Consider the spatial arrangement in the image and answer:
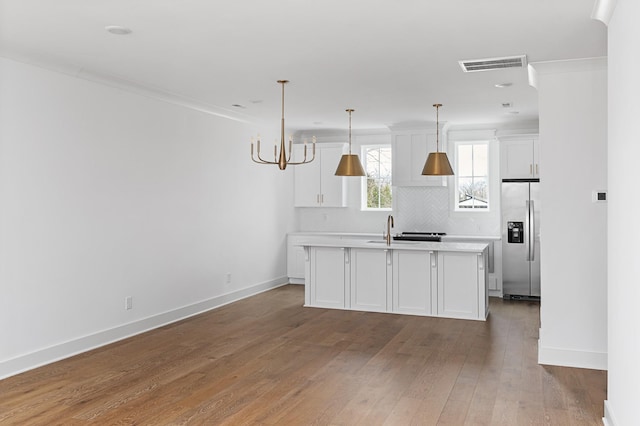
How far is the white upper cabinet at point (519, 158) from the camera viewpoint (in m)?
7.91

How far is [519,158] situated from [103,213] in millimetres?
5704

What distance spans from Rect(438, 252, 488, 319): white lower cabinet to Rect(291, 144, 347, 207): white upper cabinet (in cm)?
306

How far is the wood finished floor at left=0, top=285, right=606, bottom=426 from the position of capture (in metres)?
3.54

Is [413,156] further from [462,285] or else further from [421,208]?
[462,285]

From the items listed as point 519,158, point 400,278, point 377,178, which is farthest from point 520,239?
point 377,178

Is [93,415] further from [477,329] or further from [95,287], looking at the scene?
[477,329]

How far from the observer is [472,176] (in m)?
8.80

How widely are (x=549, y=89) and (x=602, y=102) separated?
422mm

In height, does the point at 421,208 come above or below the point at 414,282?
above

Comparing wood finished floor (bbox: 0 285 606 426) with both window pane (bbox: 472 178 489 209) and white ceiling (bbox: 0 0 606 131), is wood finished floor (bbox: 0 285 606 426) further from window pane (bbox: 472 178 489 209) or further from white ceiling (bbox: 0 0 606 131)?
window pane (bbox: 472 178 489 209)

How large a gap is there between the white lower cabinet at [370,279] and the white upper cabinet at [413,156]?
208 cm

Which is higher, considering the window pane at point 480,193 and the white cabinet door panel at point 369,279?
the window pane at point 480,193

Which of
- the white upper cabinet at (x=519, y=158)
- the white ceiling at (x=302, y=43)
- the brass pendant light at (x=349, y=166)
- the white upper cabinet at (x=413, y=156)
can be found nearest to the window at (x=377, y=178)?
the white upper cabinet at (x=413, y=156)

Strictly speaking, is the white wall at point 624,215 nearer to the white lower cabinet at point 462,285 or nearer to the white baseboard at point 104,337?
the white lower cabinet at point 462,285
